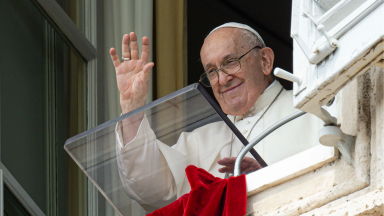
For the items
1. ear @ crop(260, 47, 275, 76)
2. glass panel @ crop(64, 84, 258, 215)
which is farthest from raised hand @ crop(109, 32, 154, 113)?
ear @ crop(260, 47, 275, 76)

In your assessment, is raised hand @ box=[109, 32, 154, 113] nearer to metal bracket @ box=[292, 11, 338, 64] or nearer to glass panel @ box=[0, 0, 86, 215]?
glass panel @ box=[0, 0, 86, 215]

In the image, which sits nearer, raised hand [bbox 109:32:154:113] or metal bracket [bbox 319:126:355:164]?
metal bracket [bbox 319:126:355:164]

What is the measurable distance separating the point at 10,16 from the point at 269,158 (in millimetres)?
1288

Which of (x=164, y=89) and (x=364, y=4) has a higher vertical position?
(x=364, y=4)

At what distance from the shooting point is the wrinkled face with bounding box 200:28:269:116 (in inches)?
101

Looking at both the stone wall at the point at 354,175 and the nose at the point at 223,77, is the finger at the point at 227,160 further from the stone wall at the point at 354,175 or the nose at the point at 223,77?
the nose at the point at 223,77

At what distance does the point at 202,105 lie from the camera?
4.93 feet

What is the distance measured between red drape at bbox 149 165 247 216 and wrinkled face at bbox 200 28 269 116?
3.59 ft

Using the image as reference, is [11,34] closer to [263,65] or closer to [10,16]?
[10,16]

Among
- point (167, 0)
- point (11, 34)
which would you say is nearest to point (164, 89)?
point (167, 0)

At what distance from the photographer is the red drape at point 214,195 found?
143 cm

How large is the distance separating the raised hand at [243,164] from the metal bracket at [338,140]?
302 millimetres

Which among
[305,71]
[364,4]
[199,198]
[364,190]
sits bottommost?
[199,198]

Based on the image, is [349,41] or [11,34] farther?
[11,34]
